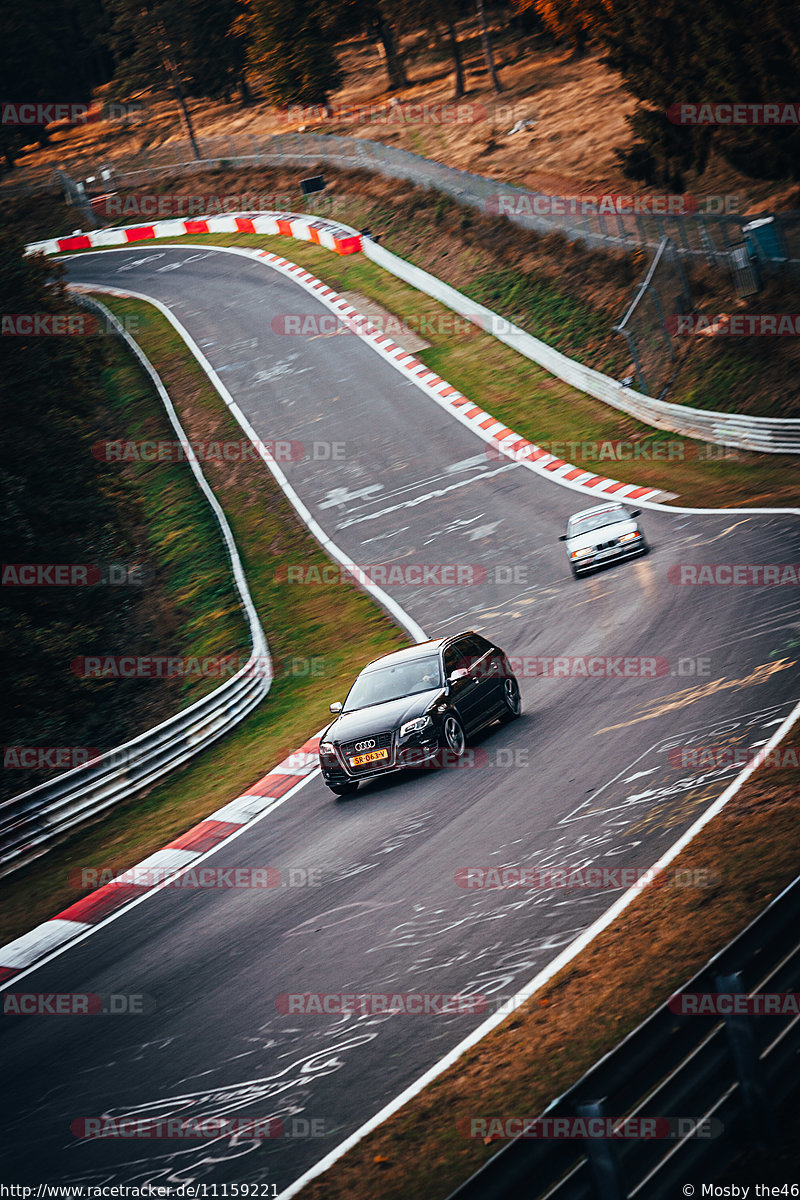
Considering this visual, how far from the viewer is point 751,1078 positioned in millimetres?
5449

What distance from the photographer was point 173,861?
14102mm

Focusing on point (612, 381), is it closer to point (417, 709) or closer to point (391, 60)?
point (417, 709)

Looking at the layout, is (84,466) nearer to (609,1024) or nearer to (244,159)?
(609,1024)

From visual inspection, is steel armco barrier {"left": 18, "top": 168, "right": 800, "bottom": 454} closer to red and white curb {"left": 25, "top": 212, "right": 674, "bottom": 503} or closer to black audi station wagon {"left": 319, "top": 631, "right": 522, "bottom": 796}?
red and white curb {"left": 25, "top": 212, "right": 674, "bottom": 503}

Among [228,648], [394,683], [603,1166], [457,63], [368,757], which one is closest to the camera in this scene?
[603,1166]

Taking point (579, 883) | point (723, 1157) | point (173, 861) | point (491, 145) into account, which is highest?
point (491, 145)

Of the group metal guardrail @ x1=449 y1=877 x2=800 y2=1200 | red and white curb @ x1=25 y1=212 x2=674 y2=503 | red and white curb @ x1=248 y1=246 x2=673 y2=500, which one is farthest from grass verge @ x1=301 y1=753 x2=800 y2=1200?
red and white curb @ x1=248 y1=246 x2=673 y2=500

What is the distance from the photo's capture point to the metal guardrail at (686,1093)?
184 inches

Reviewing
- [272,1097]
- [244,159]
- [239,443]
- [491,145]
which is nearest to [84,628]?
[239,443]

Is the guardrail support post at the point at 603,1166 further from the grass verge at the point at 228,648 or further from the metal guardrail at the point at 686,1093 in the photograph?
the grass verge at the point at 228,648

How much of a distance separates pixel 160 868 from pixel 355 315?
3129cm

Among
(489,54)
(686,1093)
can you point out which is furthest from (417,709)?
(489,54)

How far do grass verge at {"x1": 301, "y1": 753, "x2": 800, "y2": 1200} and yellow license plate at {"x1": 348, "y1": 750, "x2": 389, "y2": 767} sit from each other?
4.89 meters

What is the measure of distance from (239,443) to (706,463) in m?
14.7
